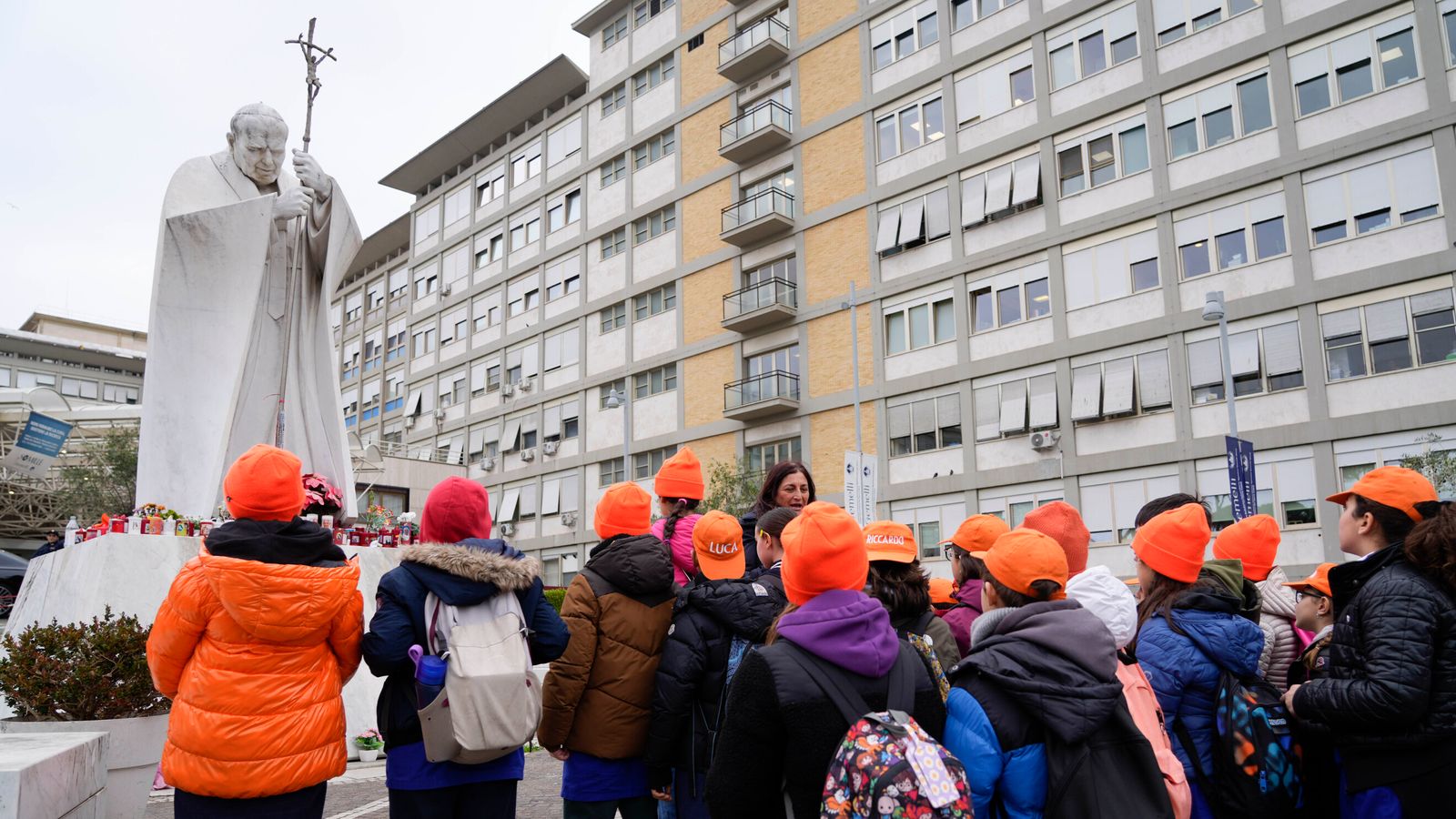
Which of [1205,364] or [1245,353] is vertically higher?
[1245,353]

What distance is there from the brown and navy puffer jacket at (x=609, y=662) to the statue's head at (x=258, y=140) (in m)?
6.45

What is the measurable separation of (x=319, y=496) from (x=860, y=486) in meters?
12.2

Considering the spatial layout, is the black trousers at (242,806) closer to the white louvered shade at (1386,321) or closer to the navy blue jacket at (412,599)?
the navy blue jacket at (412,599)

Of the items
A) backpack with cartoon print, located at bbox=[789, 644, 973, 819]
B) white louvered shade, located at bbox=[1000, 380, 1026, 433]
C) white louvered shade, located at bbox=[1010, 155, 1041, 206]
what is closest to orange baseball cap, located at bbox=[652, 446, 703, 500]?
backpack with cartoon print, located at bbox=[789, 644, 973, 819]

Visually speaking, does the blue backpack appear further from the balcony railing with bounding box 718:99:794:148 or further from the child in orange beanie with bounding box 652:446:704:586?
the balcony railing with bounding box 718:99:794:148

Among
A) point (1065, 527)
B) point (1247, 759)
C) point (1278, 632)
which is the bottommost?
point (1247, 759)

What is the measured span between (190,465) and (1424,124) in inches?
891

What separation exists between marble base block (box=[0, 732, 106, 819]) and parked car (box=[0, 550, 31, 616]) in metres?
18.7

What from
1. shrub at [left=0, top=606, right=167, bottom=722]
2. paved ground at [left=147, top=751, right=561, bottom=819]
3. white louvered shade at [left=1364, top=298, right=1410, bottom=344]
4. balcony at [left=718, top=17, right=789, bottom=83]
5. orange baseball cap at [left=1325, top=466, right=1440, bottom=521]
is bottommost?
paved ground at [left=147, top=751, right=561, bottom=819]

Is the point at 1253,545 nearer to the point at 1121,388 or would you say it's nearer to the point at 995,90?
the point at 1121,388

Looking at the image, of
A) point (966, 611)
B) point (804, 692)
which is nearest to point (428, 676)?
point (804, 692)

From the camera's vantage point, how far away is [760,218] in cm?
3203

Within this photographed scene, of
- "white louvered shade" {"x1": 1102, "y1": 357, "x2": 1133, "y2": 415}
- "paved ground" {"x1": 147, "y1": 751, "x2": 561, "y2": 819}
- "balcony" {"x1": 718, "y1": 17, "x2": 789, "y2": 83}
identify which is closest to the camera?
"paved ground" {"x1": 147, "y1": 751, "x2": 561, "y2": 819}

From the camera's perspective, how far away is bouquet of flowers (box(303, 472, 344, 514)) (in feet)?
28.6
